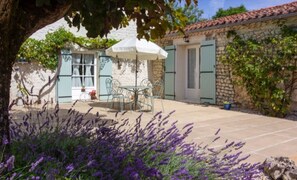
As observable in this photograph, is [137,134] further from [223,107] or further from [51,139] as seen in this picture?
[223,107]

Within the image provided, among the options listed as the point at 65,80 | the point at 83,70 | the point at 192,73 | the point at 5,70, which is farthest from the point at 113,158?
the point at 192,73

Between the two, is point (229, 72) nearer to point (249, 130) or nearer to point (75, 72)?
point (249, 130)

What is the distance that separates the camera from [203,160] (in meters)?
2.36

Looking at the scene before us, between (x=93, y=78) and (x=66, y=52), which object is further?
(x=93, y=78)

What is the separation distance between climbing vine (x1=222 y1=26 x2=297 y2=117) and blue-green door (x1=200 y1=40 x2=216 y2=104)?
1.16 metres

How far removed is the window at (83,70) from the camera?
439 inches

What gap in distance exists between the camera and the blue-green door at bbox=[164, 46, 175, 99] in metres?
11.6

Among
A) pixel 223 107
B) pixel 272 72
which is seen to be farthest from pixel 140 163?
pixel 223 107

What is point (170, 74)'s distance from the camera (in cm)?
1176

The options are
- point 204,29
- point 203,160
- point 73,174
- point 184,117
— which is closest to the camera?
point 73,174

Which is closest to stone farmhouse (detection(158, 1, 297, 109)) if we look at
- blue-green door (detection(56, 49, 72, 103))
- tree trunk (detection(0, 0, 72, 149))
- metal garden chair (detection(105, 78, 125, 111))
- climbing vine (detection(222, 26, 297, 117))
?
climbing vine (detection(222, 26, 297, 117))

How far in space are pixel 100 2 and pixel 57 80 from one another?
30.0 ft

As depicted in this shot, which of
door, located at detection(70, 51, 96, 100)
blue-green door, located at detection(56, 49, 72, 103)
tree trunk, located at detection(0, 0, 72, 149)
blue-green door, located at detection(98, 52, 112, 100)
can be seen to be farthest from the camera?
blue-green door, located at detection(98, 52, 112, 100)

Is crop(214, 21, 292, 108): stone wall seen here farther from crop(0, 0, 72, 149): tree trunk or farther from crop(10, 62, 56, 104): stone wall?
crop(0, 0, 72, 149): tree trunk
